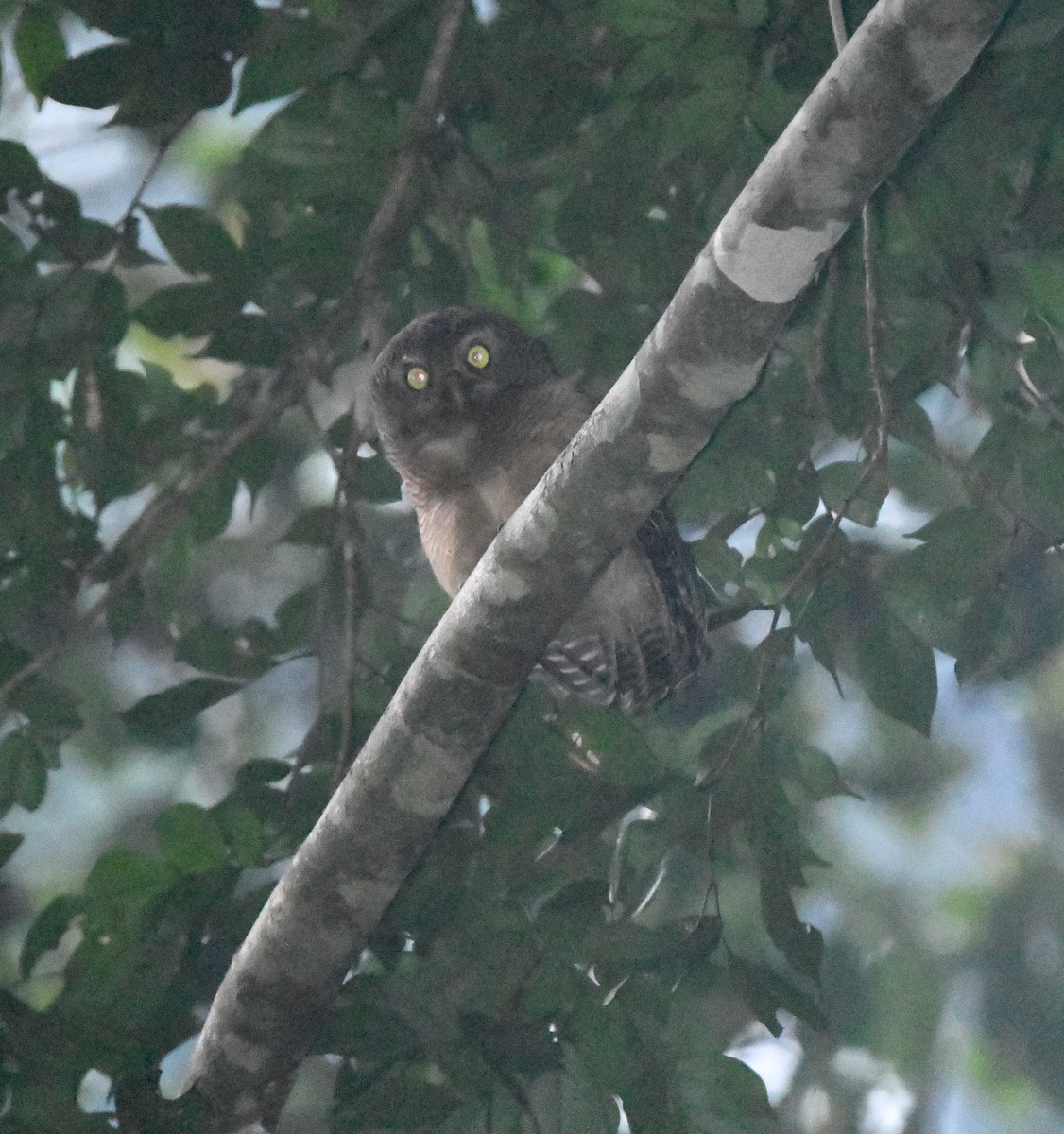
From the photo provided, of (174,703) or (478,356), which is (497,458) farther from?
(174,703)

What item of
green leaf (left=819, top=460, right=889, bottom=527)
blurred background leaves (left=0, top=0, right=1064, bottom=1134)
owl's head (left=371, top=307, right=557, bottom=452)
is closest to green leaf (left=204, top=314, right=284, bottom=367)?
blurred background leaves (left=0, top=0, right=1064, bottom=1134)

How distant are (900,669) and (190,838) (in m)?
1.14

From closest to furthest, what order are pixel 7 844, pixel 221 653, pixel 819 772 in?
pixel 7 844 → pixel 819 772 → pixel 221 653

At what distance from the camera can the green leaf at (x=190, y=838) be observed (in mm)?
2166

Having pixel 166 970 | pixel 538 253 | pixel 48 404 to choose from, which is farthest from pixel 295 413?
pixel 166 970

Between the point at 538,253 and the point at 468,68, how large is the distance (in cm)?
61

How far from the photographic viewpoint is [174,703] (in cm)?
251

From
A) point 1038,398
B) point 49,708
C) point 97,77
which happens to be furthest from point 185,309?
point 1038,398

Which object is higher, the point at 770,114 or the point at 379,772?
the point at 770,114

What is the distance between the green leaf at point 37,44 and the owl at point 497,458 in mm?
848

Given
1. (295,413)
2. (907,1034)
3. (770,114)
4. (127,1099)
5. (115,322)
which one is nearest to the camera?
(127,1099)

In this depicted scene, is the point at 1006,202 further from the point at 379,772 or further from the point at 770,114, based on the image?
the point at 379,772

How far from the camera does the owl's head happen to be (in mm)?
2988

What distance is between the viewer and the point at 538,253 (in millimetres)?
3381
